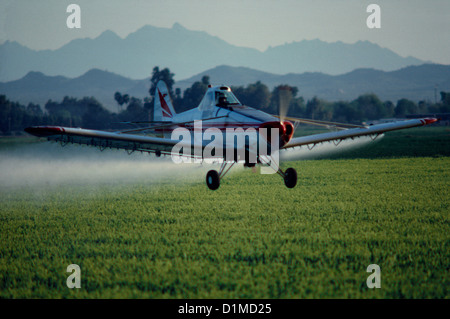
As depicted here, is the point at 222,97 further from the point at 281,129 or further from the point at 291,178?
the point at 291,178

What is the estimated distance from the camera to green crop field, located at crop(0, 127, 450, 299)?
855 cm

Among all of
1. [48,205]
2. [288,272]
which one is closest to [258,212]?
[288,272]

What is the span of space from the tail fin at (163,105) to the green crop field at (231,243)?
28.9 feet

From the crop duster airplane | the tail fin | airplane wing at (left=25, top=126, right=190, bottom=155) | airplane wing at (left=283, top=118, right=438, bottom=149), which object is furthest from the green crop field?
the tail fin

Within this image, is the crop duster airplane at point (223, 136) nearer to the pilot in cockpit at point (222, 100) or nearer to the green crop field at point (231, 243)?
the pilot in cockpit at point (222, 100)

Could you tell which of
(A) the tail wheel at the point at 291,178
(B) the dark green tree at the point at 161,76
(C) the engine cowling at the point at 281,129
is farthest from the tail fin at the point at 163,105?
(B) the dark green tree at the point at 161,76

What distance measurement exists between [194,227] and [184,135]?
887cm

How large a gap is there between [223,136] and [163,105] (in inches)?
491

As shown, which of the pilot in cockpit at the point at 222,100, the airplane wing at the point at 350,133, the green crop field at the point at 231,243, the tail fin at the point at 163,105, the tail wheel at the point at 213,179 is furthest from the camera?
Answer: the tail fin at the point at 163,105

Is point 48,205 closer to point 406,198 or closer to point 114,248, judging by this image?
point 114,248

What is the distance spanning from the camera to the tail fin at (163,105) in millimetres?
28070

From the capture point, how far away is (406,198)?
58.8 ft

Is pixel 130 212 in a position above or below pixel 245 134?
below

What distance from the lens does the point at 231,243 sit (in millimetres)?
11180
